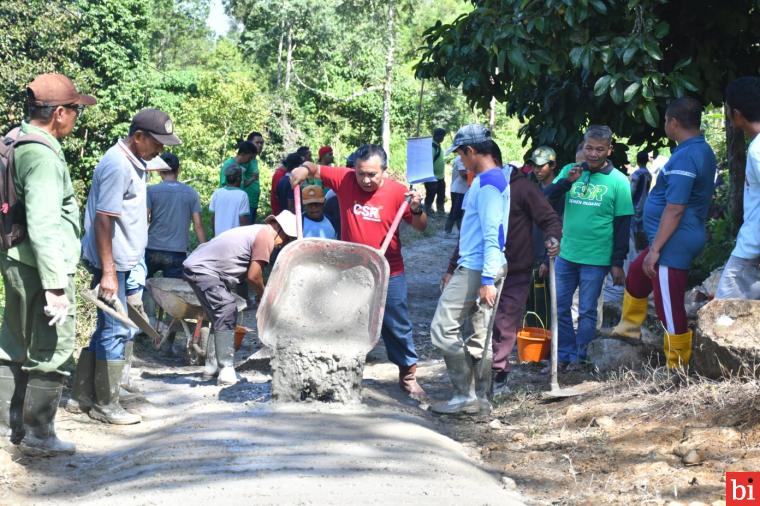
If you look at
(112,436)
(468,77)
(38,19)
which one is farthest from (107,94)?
(112,436)

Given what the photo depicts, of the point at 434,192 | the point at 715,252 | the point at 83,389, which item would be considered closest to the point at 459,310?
the point at 83,389

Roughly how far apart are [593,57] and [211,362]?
153 inches

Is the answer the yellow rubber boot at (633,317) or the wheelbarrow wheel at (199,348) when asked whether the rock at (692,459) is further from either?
the wheelbarrow wheel at (199,348)

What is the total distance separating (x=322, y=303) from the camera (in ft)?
22.2

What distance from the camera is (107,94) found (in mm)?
24922

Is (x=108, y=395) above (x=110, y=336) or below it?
below

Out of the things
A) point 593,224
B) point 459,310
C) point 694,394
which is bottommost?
point 694,394

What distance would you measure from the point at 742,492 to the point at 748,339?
61.7 inches

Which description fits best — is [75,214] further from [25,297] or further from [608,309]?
[608,309]

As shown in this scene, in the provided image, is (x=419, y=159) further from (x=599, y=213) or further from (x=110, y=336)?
(x=110, y=336)

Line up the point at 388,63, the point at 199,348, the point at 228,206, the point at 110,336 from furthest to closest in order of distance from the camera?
1. the point at 388,63
2. the point at 228,206
3. the point at 199,348
4. the point at 110,336

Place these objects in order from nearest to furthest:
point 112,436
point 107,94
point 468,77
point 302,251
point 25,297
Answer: point 25,297, point 112,436, point 302,251, point 468,77, point 107,94

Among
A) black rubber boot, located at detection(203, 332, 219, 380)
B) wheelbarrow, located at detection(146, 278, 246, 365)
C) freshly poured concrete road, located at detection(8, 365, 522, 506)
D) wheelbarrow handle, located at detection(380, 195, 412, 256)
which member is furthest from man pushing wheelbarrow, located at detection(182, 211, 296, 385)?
wheelbarrow handle, located at detection(380, 195, 412, 256)

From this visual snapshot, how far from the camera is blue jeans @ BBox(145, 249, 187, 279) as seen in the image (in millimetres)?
8867
